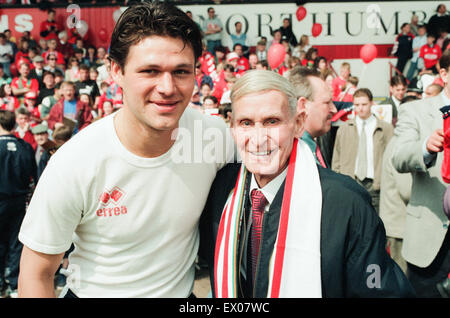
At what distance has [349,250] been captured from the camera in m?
1.62

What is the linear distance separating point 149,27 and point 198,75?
8192mm

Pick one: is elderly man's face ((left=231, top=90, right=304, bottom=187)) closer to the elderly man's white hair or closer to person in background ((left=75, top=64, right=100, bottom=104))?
the elderly man's white hair

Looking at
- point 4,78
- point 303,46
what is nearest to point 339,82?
point 303,46

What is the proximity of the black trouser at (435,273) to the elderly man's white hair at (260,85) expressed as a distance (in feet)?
5.26

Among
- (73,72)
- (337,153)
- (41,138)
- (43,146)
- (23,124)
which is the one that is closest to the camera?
(337,153)

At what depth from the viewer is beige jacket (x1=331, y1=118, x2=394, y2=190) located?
511 centimetres

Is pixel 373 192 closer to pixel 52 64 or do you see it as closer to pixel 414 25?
pixel 52 64

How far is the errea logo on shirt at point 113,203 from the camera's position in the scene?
184 centimetres

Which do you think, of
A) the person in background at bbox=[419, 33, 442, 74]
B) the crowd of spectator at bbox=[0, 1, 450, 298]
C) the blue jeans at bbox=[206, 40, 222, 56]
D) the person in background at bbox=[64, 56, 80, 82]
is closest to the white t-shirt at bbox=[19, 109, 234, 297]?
the crowd of spectator at bbox=[0, 1, 450, 298]

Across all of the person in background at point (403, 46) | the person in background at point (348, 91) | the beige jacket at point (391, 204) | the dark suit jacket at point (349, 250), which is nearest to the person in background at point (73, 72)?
the person in background at point (348, 91)

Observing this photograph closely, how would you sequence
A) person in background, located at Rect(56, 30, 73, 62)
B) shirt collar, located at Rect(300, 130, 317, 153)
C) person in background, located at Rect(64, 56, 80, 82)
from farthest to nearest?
person in background, located at Rect(56, 30, 73, 62)
person in background, located at Rect(64, 56, 80, 82)
shirt collar, located at Rect(300, 130, 317, 153)

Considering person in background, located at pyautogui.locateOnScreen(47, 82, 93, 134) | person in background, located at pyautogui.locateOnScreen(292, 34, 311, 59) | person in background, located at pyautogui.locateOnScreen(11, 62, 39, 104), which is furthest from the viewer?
person in background, located at pyautogui.locateOnScreen(292, 34, 311, 59)

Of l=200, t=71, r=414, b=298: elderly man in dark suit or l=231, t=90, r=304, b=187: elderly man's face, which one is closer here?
l=200, t=71, r=414, b=298: elderly man in dark suit
